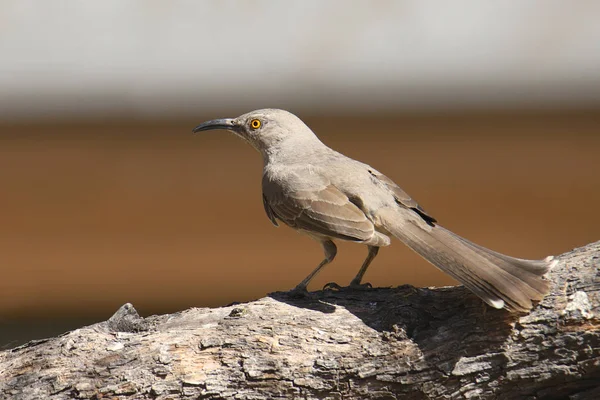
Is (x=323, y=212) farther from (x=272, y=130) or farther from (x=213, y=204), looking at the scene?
(x=213, y=204)

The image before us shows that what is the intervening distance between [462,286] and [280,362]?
947mm

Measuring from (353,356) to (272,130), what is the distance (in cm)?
232

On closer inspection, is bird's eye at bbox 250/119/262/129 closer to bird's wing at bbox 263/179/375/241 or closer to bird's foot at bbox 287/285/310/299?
bird's wing at bbox 263/179/375/241

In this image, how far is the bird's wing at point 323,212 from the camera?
4.53m

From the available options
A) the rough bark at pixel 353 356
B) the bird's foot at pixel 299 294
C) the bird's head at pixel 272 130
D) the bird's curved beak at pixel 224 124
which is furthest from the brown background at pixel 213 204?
the rough bark at pixel 353 356

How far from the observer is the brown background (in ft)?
22.9

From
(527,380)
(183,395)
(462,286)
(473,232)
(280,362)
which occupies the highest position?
(473,232)

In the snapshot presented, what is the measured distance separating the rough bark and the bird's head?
189cm

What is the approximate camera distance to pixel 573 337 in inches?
140

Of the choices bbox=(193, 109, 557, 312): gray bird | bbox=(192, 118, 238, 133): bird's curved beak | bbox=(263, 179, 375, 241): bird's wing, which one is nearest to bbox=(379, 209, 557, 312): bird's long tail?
bbox=(193, 109, 557, 312): gray bird

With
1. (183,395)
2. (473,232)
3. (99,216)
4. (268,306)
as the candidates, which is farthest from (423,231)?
(99,216)

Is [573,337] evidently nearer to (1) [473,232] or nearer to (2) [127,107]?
(1) [473,232]

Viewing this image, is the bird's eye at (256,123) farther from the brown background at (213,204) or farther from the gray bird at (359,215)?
the brown background at (213,204)

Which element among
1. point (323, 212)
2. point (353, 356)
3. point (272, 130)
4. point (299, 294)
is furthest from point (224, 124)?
point (353, 356)
